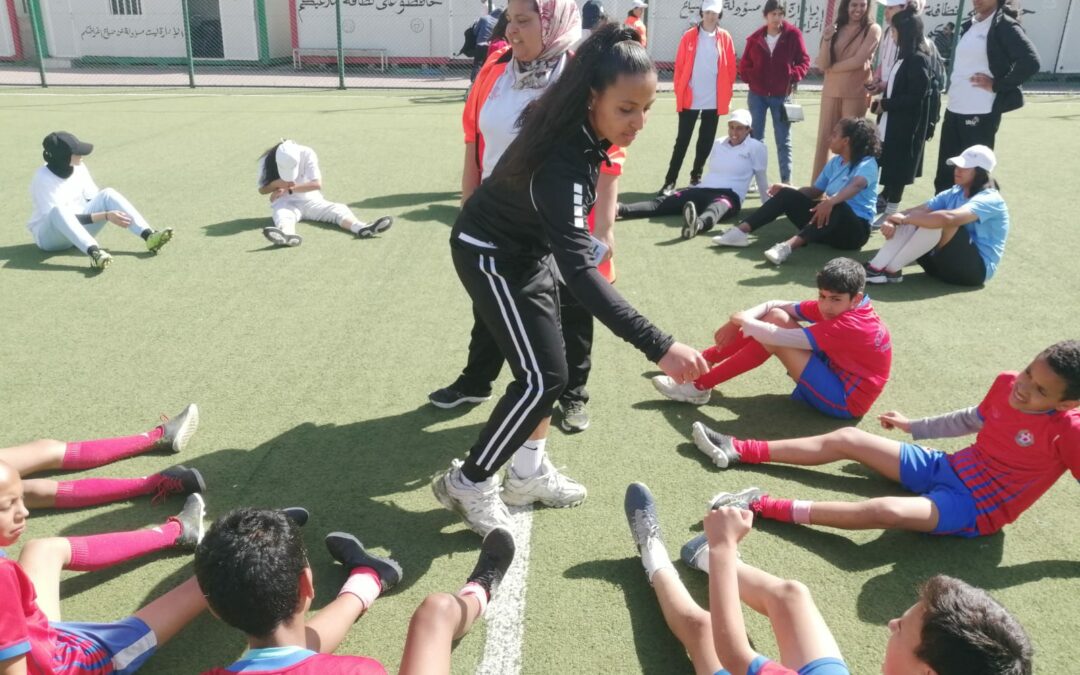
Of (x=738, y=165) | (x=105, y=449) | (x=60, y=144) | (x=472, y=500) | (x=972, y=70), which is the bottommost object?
(x=105, y=449)

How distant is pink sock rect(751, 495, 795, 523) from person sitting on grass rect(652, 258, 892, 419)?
0.83 m

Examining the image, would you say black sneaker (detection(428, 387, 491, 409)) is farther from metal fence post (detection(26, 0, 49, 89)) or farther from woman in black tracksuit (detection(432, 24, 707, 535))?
metal fence post (detection(26, 0, 49, 89))

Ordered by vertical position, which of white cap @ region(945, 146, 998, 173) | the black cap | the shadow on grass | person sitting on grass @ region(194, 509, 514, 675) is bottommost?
the shadow on grass

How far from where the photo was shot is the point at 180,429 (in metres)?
4.00

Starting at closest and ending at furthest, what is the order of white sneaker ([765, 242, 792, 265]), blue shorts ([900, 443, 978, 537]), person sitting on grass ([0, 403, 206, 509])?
1. blue shorts ([900, 443, 978, 537])
2. person sitting on grass ([0, 403, 206, 509])
3. white sneaker ([765, 242, 792, 265])

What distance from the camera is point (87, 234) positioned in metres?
6.61

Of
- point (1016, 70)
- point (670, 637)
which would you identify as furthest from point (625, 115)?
point (1016, 70)

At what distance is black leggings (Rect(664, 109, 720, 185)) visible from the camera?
866 cm

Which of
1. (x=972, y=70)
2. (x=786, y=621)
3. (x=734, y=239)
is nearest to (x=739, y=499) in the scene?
(x=786, y=621)

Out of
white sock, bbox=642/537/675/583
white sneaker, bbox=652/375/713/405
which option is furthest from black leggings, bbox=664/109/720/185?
white sock, bbox=642/537/675/583

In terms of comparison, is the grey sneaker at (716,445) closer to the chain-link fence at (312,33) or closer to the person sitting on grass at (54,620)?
the person sitting on grass at (54,620)

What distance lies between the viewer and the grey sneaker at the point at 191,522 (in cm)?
327

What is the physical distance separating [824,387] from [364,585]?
2494 millimetres

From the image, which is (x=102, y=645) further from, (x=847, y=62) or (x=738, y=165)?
(x=847, y=62)
